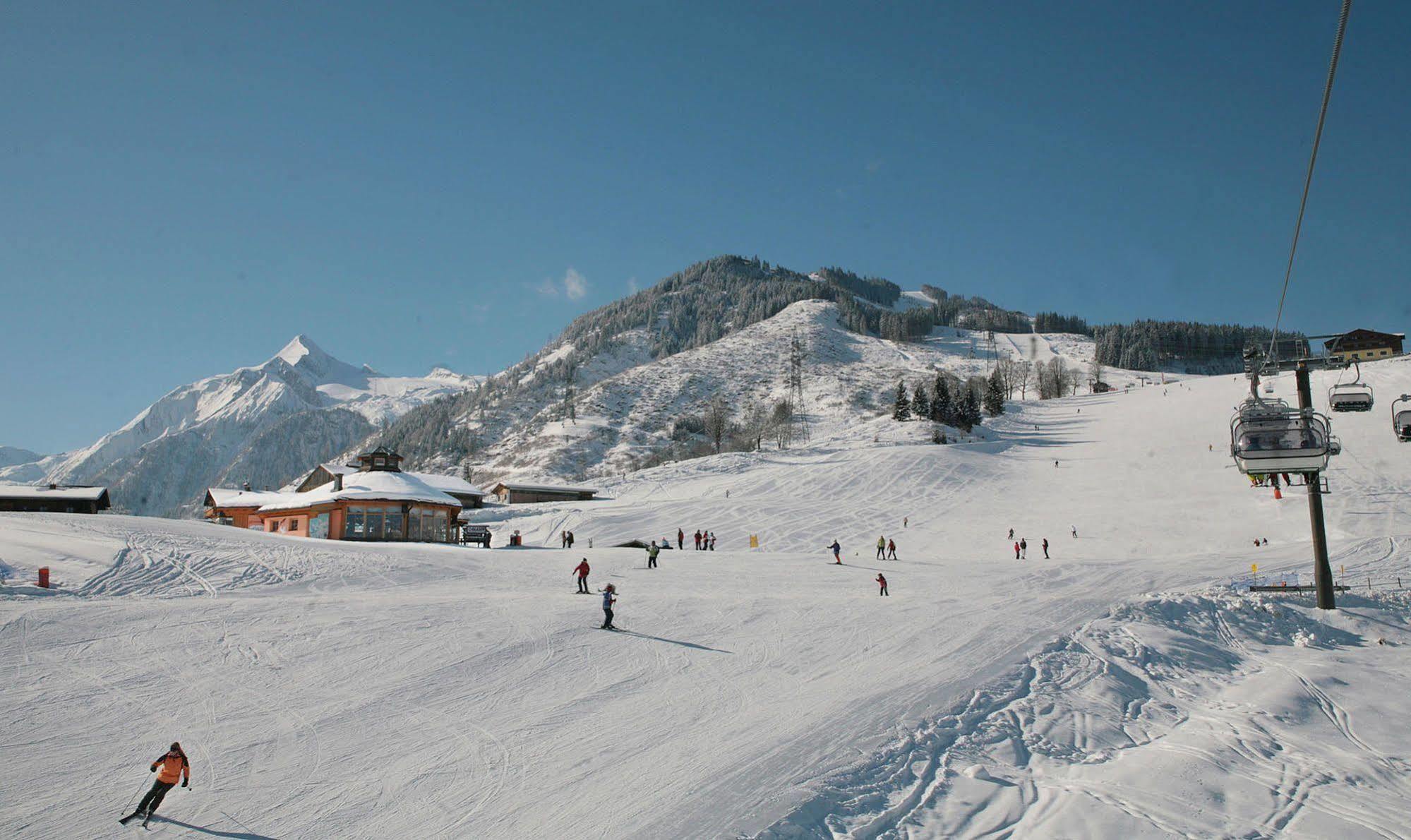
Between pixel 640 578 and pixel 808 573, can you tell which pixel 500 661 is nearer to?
pixel 640 578

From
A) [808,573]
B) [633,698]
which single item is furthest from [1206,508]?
[633,698]

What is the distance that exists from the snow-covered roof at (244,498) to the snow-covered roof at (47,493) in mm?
6634

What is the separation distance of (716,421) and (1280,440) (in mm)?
69943

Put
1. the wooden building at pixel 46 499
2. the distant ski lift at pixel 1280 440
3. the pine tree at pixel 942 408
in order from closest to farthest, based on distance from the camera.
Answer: the distant ski lift at pixel 1280 440 < the wooden building at pixel 46 499 < the pine tree at pixel 942 408

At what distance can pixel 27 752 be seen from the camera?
10.2m

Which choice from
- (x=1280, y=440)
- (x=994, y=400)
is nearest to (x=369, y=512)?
(x=1280, y=440)

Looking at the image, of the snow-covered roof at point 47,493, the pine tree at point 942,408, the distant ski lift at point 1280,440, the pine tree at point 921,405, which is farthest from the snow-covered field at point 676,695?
the pine tree at point 921,405

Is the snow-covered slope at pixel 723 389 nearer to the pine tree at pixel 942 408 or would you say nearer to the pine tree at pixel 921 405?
the pine tree at pixel 942 408

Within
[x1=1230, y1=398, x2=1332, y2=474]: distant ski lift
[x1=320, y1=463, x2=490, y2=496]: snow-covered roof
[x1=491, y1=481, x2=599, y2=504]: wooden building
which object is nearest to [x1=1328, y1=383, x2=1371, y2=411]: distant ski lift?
[x1=1230, y1=398, x2=1332, y2=474]: distant ski lift

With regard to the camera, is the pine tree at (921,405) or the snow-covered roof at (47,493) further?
the pine tree at (921,405)

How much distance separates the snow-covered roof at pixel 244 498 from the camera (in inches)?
1899

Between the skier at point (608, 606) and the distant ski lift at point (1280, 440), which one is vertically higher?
the distant ski lift at point (1280, 440)

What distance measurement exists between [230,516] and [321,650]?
140 feet

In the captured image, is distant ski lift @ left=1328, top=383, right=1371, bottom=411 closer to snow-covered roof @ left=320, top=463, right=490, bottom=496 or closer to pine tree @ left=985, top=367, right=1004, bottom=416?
snow-covered roof @ left=320, top=463, right=490, bottom=496
